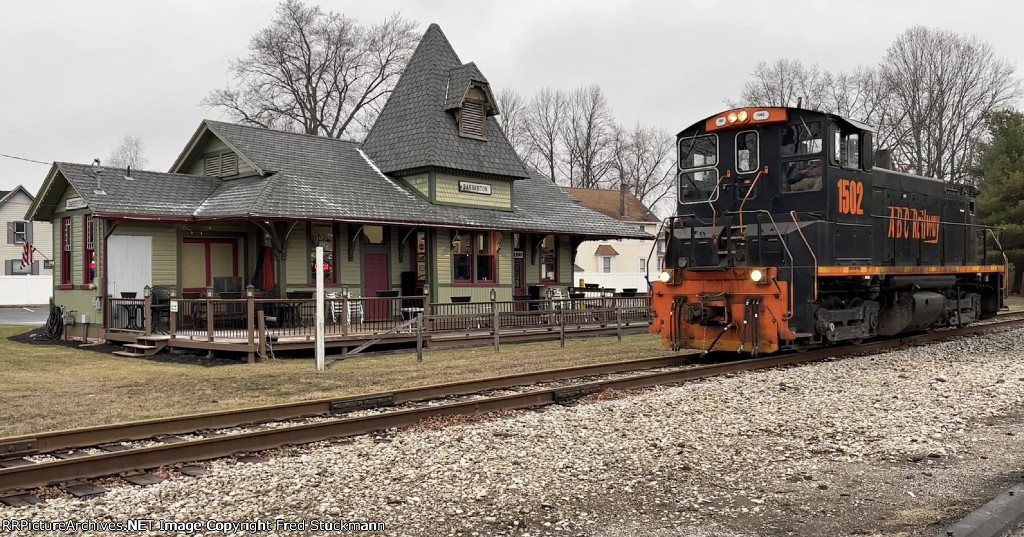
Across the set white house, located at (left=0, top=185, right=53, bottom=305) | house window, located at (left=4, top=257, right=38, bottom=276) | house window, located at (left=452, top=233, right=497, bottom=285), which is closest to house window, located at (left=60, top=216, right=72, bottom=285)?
house window, located at (left=452, top=233, right=497, bottom=285)

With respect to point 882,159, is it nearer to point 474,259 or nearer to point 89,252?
point 474,259

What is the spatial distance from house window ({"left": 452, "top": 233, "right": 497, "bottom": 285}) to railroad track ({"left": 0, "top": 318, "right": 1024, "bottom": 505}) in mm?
11755

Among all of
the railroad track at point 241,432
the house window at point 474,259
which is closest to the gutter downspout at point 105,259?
the house window at point 474,259

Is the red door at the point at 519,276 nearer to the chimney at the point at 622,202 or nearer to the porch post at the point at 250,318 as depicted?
the porch post at the point at 250,318

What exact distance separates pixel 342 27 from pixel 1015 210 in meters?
38.1

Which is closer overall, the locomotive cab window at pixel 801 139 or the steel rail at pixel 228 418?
the steel rail at pixel 228 418

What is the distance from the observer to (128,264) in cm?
1941

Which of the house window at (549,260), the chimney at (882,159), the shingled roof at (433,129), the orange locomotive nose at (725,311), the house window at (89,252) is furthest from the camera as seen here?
the house window at (549,260)

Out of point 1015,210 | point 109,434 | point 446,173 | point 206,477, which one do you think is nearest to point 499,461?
point 206,477

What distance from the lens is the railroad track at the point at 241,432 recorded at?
6438 millimetres

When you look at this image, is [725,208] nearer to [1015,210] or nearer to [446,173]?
[446,173]

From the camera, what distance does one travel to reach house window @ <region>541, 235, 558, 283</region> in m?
26.9

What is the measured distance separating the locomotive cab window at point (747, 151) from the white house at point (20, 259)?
40.0 meters

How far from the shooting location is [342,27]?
4847 centimetres
